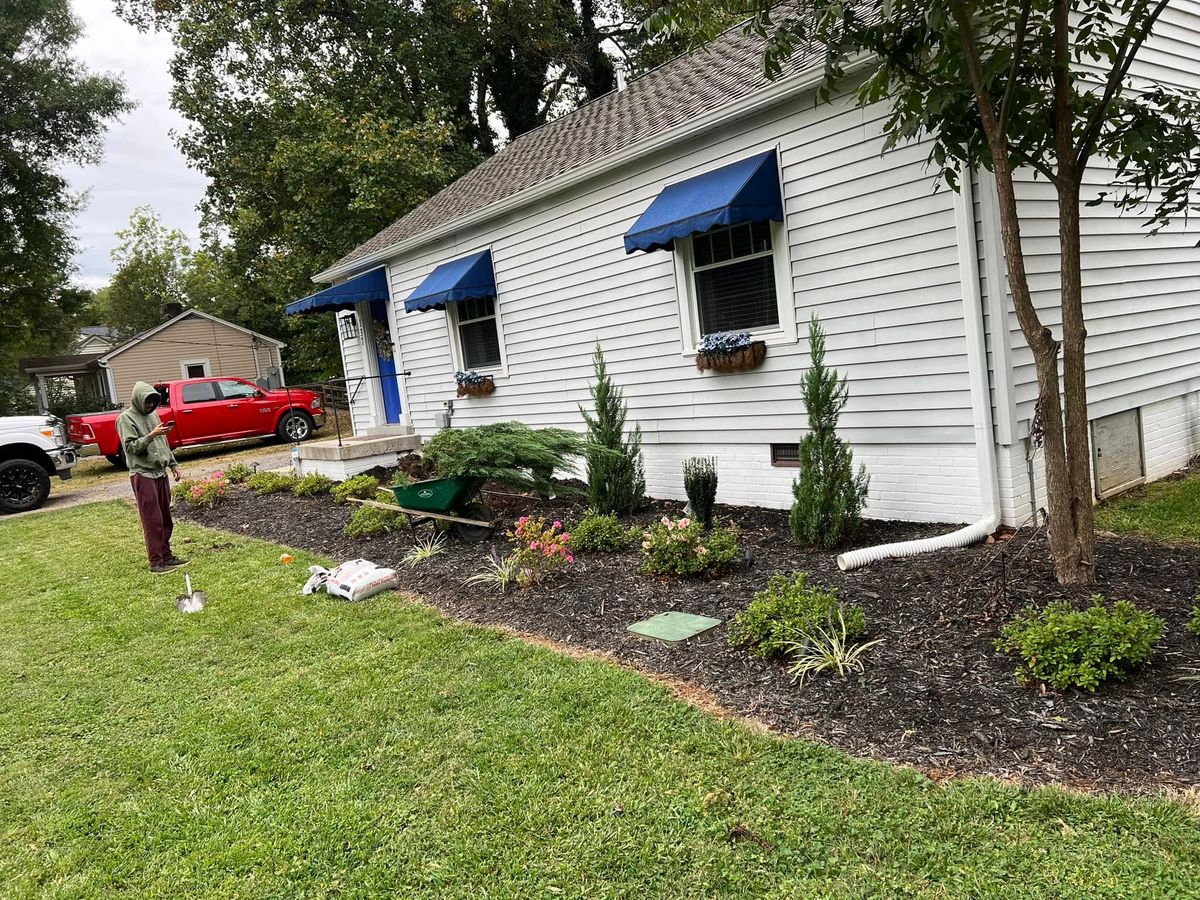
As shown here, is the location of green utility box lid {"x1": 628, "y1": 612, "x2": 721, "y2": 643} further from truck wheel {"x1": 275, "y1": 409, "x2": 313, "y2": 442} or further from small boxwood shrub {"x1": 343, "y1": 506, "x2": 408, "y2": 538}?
truck wheel {"x1": 275, "y1": 409, "x2": 313, "y2": 442}

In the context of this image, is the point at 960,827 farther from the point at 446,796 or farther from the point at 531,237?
the point at 531,237

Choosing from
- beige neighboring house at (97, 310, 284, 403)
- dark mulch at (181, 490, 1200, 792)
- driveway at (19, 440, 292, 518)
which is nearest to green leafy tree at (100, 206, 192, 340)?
beige neighboring house at (97, 310, 284, 403)

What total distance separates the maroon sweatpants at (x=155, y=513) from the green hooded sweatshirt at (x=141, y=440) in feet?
0.27

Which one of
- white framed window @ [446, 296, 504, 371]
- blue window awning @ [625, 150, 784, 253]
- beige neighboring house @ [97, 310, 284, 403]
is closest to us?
blue window awning @ [625, 150, 784, 253]

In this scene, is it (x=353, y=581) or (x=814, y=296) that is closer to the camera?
(x=353, y=581)

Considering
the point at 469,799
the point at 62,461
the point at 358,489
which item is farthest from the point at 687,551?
the point at 62,461

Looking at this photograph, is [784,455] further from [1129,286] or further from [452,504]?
[1129,286]

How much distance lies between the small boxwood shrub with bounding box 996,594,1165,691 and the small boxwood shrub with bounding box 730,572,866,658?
80 centimetres

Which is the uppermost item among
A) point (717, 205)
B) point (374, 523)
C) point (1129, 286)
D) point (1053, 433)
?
point (717, 205)

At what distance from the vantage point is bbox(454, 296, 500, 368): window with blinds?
9984mm

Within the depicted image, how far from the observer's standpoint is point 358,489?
9430 millimetres

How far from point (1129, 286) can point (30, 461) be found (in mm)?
14849

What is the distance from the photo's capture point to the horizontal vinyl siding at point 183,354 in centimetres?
2597

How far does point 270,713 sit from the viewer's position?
3.73m
